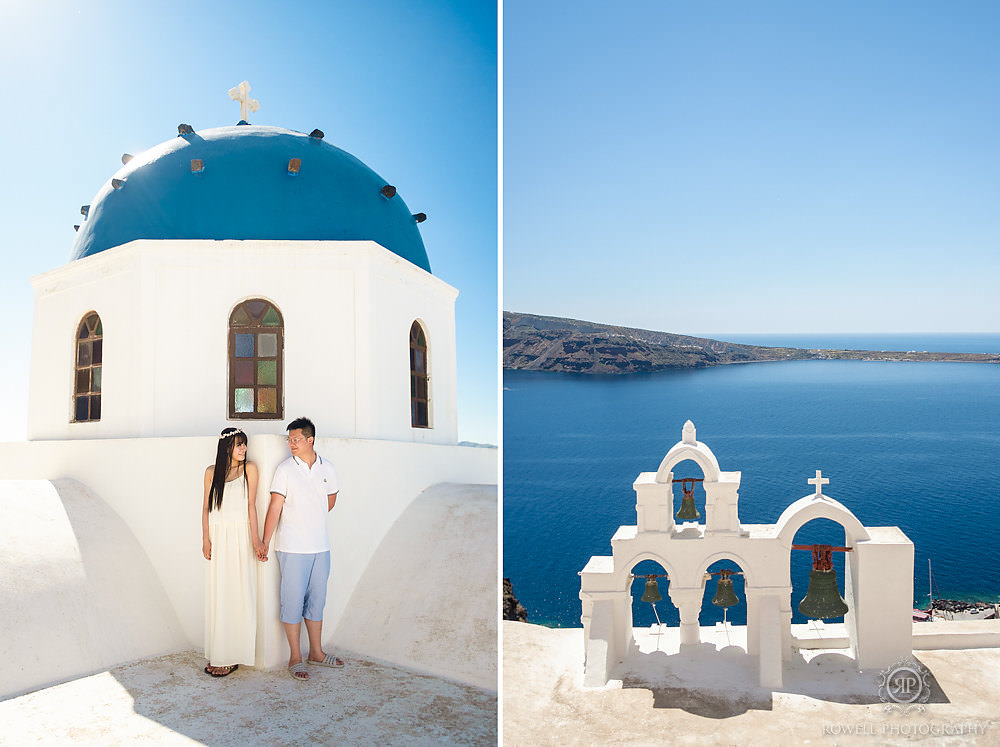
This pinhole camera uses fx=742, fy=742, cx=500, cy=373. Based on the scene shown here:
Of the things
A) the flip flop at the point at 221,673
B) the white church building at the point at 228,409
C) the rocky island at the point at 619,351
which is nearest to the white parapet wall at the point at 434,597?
the white church building at the point at 228,409

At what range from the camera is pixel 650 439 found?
1812 inches

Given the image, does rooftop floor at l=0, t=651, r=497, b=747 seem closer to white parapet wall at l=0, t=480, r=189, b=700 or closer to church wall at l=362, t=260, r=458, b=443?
white parapet wall at l=0, t=480, r=189, b=700

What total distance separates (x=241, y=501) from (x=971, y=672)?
19.9 feet

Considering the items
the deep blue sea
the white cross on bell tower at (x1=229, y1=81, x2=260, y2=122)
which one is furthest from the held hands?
the deep blue sea

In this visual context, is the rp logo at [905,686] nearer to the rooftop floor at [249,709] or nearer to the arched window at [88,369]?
the rooftop floor at [249,709]

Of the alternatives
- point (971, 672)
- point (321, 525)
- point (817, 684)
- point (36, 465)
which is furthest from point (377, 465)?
point (971, 672)

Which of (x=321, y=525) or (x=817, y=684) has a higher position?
(x=321, y=525)

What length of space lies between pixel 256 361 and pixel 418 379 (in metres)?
1.43

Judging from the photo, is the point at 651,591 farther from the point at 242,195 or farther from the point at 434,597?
the point at 242,195

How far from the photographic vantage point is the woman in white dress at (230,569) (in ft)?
12.0

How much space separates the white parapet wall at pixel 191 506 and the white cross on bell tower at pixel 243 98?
3.18 meters

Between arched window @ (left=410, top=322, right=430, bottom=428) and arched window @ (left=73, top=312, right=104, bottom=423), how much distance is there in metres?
2.23

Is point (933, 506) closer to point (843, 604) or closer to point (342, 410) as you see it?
point (843, 604)

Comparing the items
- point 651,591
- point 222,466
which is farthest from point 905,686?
point 222,466
